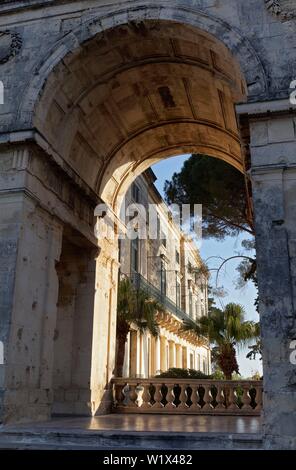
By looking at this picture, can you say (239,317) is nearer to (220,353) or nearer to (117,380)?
(220,353)

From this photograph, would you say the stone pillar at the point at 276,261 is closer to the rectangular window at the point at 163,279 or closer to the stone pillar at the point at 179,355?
the rectangular window at the point at 163,279

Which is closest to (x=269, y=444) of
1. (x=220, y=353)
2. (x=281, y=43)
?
(x=281, y=43)

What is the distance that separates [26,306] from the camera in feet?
26.2

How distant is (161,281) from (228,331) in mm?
13026

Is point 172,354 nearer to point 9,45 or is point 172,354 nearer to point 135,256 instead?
point 135,256

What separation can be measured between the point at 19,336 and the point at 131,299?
983cm

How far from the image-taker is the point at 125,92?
10477mm

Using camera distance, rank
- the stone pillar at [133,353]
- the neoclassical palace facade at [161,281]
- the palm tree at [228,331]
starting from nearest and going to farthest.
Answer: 1. the palm tree at [228,331]
2. the stone pillar at [133,353]
3. the neoclassical palace facade at [161,281]

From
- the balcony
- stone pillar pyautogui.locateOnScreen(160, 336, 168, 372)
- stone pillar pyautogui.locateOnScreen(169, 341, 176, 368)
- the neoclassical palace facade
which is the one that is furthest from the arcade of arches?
stone pillar pyautogui.locateOnScreen(169, 341, 176, 368)

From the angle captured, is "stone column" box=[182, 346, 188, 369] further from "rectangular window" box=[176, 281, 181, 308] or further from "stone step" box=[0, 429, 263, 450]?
"stone step" box=[0, 429, 263, 450]

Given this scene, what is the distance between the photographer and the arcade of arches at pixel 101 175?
702cm

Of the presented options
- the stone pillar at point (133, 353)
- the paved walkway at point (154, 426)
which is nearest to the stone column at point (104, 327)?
the paved walkway at point (154, 426)

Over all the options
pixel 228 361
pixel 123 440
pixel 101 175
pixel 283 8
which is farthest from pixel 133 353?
pixel 283 8

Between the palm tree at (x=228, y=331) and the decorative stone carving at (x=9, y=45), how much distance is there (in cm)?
1133
